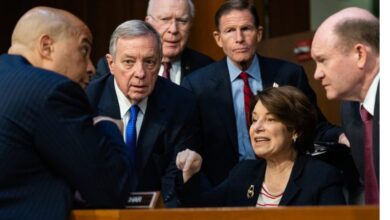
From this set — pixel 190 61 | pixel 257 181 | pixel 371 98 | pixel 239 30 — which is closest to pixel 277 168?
pixel 257 181

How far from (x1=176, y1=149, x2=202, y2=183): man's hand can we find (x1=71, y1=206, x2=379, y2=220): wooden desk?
29.2 inches

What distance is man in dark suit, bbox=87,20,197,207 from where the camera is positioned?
439 cm

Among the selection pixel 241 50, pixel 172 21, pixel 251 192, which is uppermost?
pixel 172 21

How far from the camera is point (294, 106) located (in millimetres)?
4117

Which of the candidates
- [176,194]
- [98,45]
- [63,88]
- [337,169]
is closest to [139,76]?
[176,194]

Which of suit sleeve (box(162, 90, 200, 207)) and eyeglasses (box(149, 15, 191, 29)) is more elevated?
eyeglasses (box(149, 15, 191, 29))

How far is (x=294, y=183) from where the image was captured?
12.9 feet

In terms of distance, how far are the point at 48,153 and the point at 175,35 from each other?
6.85 ft

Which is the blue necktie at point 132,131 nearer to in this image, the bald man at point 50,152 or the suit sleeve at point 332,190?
the suit sleeve at point 332,190

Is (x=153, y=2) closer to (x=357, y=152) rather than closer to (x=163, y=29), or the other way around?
(x=163, y=29)

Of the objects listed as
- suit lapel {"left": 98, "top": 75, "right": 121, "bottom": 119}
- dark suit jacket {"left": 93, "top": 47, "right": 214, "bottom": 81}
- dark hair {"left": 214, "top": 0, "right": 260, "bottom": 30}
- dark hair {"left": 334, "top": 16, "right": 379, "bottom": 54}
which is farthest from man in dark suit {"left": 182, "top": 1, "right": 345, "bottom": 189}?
dark hair {"left": 334, "top": 16, "right": 379, "bottom": 54}

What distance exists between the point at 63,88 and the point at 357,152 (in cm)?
124

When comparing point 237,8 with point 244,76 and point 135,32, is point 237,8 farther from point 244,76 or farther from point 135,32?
point 135,32

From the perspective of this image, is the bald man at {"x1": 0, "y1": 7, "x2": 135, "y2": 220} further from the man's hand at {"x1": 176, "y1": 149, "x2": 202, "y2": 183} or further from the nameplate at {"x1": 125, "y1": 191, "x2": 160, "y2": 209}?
the man's hand at {"x1": 176, "y1": 149, "x2": 202, "y2": 183}
